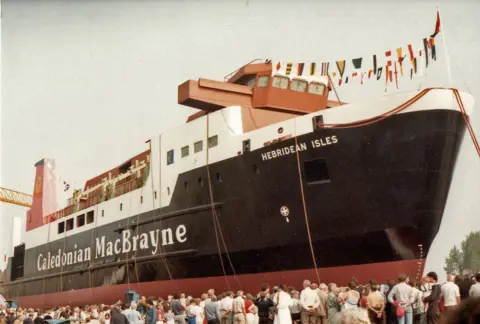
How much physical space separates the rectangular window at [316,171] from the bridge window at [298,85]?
5692 millimetres

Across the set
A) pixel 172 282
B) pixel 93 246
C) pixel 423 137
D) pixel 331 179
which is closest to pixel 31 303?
pixel 93 246

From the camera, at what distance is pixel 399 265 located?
1490 centimetres

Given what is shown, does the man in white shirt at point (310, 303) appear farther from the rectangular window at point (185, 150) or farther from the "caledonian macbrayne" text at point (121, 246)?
the rectangular window at point (185, 150)

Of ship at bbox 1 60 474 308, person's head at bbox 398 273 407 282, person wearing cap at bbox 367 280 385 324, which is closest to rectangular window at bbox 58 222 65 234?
ship at bbox 1 60 474 308

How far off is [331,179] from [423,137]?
2719mm

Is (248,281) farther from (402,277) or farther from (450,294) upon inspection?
(450,294)

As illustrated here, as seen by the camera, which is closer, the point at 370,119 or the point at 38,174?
the point at 370,119

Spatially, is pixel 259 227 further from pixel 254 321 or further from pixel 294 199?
pixel 254 321

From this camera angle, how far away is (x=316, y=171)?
641 inches

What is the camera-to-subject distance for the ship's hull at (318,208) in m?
14.9

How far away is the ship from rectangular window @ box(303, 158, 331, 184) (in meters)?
0.03

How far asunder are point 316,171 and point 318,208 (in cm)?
107

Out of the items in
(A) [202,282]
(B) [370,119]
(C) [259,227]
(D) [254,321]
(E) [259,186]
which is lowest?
(D) [254,321]

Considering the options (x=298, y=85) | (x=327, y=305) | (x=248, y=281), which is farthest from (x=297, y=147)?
(x=327, y=305)
